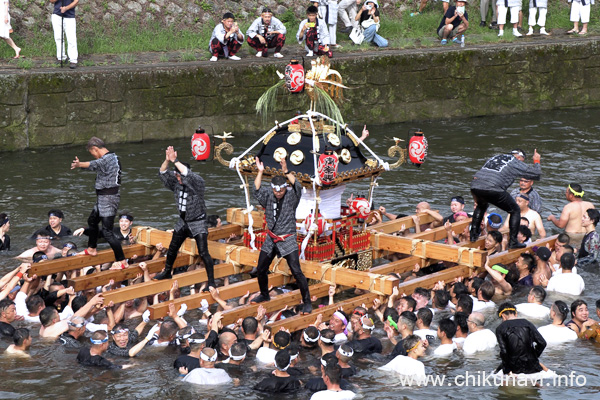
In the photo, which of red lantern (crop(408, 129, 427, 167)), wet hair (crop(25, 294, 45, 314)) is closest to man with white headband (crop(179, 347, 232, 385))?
wet hair (crop(25, 294, 45, 314))

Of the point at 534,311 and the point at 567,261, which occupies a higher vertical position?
the point at 567,261

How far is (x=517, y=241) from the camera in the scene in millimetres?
13398

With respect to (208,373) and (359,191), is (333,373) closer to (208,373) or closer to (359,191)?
(208,373)

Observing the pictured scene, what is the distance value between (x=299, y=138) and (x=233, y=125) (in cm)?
877

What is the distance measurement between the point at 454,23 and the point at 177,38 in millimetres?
6796

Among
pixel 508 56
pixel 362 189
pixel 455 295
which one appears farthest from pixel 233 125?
pixel 455 295

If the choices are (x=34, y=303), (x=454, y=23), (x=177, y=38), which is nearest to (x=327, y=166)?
(x=34, y=303)

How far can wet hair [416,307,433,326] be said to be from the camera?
11.0 meters

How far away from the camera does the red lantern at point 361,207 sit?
497 inches

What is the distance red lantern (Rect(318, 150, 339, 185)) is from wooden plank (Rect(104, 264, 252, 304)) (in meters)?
1.91

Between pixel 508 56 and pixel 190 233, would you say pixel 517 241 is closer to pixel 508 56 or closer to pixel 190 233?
pixel 190 233

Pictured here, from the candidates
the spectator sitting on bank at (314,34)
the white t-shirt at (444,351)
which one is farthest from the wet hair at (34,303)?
the spectator sitting on bank at (314,34)

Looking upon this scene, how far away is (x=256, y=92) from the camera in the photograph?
2098 cm

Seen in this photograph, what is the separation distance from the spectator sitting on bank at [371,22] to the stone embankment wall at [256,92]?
3.41 ft
